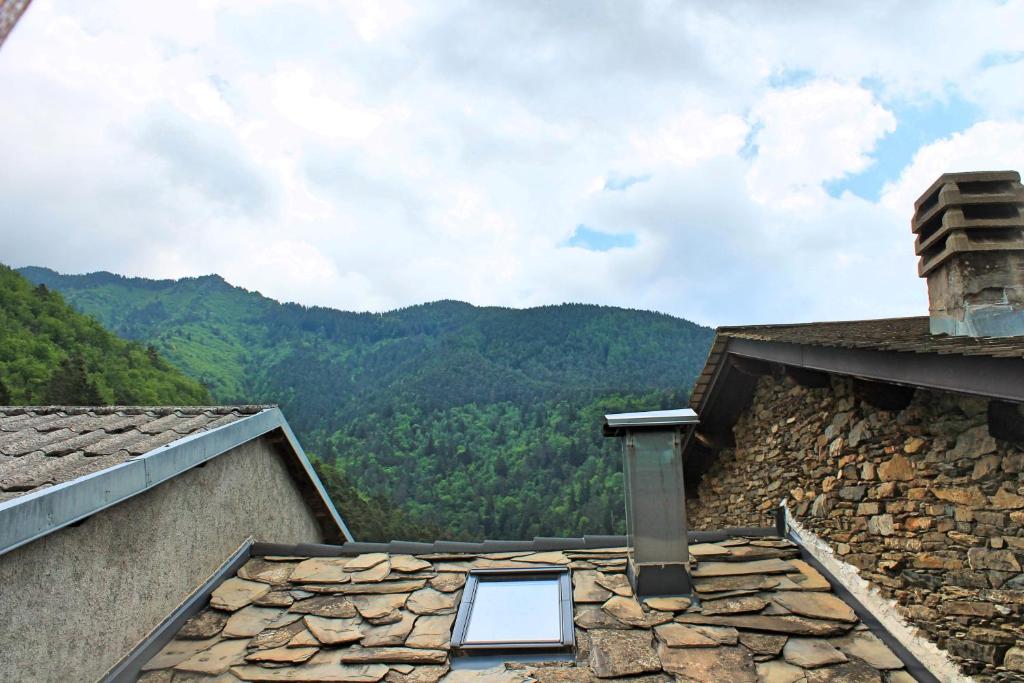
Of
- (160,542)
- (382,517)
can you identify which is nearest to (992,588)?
(160,542)

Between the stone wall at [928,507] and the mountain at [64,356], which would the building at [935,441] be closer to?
the stone wall at [928,507]

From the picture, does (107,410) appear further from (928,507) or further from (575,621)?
(928,507)

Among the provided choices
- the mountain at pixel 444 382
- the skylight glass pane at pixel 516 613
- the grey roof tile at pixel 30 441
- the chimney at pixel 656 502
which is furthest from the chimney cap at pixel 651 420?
the mountain at pixel 444 382

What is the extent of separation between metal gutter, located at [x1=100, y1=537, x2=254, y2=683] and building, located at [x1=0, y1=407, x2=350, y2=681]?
4cm

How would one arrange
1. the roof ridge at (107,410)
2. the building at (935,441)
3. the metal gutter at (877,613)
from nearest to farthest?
the building at (935,441)
the metal gutter at (877,613)
the roof ridge at (107,410)

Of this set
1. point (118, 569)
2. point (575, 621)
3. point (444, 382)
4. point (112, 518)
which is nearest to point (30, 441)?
point (112, 518)

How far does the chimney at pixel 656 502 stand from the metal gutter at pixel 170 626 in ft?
9.49

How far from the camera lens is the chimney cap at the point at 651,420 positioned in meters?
4.27

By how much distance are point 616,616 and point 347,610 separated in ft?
5.71

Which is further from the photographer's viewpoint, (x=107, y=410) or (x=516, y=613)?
Result: (x=107, y=410)

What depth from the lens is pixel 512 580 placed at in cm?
458

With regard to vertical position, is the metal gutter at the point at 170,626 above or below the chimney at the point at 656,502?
below

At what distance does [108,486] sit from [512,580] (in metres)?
2.64

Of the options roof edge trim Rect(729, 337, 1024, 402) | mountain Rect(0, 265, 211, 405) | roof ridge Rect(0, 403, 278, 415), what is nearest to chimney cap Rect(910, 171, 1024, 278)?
roof edge trim Rect(729, 337, 1024, 402)
